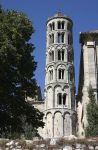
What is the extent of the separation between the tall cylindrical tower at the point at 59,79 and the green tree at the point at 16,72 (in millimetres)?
25925

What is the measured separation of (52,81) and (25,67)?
105ft

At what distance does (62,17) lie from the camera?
5978 centimetres

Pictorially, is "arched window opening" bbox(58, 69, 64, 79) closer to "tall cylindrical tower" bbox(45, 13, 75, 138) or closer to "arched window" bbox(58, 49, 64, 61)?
"tall cylindrical tower" bbox(45, 13, 75, 138)

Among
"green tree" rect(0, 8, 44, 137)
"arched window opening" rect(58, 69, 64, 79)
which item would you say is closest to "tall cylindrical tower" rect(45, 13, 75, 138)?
"arched window opening" rect(58, 69, 64, 79)

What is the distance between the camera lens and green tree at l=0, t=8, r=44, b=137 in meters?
19.9

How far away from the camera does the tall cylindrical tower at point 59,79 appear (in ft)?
165

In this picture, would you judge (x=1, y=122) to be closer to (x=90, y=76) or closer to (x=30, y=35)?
(x=30, y=35)

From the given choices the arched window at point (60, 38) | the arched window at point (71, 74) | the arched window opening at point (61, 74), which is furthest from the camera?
the arched window at point (60, 38)

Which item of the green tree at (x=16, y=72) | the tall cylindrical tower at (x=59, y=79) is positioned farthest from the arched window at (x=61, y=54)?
the green tree at (x=16, y=72)

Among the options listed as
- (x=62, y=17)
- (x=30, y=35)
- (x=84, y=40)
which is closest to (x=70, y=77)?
(x=62, y=17)

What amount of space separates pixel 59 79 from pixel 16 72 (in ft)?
110

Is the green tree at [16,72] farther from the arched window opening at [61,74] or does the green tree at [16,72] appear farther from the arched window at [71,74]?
the arched window at [71,74]

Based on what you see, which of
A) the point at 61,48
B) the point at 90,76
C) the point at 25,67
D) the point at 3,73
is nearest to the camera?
the point at 3,73

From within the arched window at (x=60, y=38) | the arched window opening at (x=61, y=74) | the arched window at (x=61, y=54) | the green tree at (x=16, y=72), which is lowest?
the green tree at (x=16, y=72)
